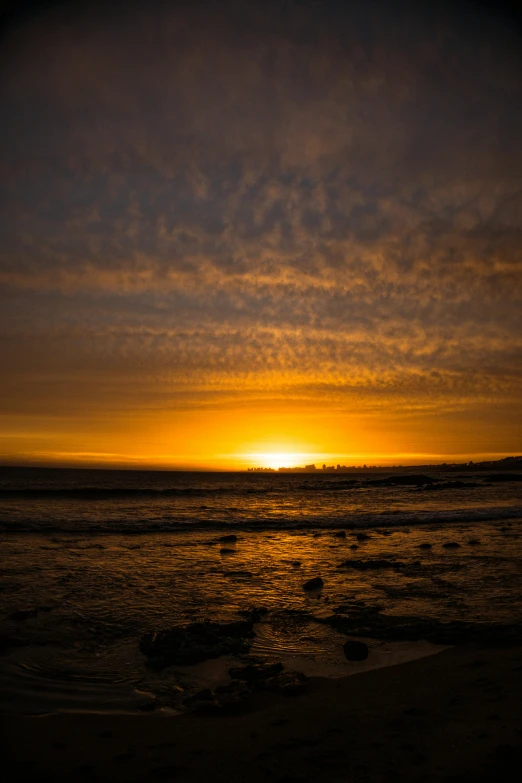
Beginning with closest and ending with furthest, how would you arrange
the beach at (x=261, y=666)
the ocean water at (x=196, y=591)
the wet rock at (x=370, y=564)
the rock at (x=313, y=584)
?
the beach at (x=261, y=666) → the ocean water at (x=196, y=591) → the rock at (x=313, y=584) → the wet rock at (x=370, y=564)

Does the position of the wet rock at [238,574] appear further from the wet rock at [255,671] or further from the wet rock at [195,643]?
the wet rock at [255,671]

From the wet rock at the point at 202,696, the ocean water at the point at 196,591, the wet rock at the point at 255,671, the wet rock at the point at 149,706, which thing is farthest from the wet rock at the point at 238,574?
the wet rock at the point at 149,706

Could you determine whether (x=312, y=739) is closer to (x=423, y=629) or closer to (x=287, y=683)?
(x=287, y=683)

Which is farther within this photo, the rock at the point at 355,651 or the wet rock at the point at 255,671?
the rock at the point at 355,651

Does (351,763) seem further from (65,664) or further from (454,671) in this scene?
(65,664)

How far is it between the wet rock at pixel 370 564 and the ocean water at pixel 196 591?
0.19 metres

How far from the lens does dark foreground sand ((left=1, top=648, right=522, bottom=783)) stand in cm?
484

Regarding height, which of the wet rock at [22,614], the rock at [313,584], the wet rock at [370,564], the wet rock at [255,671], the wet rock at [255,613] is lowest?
the wet rock at [370,564]

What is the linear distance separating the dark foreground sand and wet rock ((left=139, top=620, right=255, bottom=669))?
1.90 metres

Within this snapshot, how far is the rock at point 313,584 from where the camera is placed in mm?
13062

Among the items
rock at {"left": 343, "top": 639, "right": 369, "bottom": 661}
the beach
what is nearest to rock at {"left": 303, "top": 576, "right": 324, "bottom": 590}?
the beach

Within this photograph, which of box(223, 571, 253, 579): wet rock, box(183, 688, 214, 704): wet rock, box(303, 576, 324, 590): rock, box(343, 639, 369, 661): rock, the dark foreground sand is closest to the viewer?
the dark foreground sand

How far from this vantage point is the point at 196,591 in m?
12.8

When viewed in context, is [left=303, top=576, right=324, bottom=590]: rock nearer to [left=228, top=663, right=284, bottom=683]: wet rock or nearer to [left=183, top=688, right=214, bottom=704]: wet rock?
[left=228, top=663, right=284, bottom=683]: wet rock
